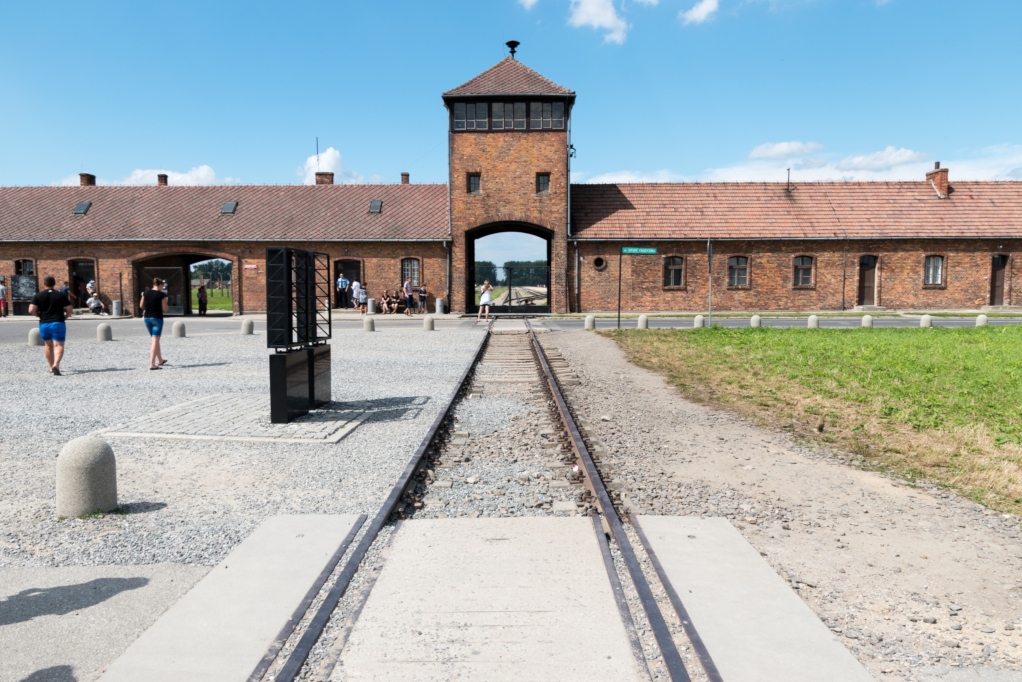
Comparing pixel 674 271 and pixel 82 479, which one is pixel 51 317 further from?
pixel 674 271

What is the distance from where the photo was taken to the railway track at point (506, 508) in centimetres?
309

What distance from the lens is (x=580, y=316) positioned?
104 ft

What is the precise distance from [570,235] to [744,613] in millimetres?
30371

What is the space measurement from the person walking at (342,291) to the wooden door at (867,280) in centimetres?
2422

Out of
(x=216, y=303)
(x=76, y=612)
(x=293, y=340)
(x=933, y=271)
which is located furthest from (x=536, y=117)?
(x=216, y=303)

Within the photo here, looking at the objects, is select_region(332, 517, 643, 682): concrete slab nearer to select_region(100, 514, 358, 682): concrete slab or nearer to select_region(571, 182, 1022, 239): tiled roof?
select_region(100, 514, 358, 682): concrete slab

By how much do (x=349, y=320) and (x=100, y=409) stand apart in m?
21.4

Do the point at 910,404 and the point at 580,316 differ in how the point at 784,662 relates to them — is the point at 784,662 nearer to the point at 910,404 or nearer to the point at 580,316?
the point at 910,404

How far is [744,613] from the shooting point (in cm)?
348

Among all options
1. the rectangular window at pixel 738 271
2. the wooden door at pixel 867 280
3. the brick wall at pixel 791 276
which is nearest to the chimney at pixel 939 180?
the brick wall at pixel 791 276

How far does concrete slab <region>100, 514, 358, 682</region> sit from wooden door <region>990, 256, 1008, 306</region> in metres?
38.2

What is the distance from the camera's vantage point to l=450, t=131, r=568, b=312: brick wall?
32.5 m

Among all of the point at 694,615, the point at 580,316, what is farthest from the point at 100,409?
the point at 580,316

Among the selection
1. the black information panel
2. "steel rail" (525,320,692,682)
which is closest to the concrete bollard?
the black information panel
